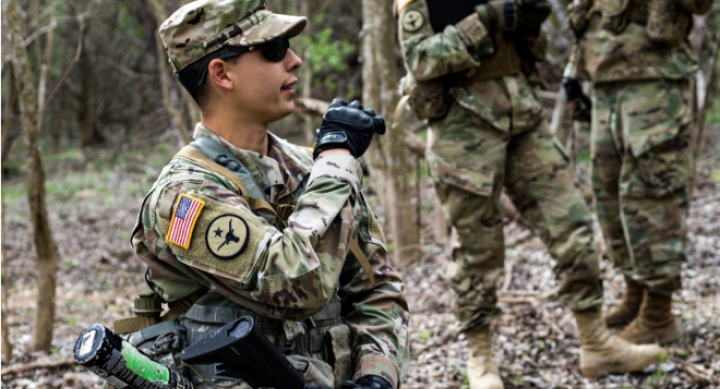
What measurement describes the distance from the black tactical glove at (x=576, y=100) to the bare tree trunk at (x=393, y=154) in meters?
2.02

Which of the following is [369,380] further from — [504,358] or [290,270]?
[504,358]

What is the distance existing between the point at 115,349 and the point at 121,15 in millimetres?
18219

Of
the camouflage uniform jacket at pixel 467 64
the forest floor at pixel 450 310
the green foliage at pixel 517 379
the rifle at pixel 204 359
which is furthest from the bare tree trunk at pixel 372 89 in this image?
the rifle at pixel 204 359

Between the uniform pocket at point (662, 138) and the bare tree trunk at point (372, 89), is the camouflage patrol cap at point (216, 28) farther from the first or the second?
the bare tree trunk at point (372, 89)

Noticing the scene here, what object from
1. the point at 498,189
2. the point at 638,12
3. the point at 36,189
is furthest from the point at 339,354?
the point at 36,189

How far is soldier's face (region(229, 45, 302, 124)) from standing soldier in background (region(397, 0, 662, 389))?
156 cm

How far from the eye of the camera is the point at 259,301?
1781 mm

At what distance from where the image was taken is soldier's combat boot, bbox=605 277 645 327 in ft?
13.5

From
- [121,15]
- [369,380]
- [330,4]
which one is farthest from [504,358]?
[121,15]

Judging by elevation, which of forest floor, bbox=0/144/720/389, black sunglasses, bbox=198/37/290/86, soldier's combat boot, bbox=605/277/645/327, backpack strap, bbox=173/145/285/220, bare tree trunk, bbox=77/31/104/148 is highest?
black sunglasses, bbox=198/37/290/86

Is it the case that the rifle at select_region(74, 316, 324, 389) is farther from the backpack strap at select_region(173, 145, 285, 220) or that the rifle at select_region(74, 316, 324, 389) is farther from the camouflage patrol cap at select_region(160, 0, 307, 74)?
the camouflage patrol cap at select_region(160, 0, 307, 74)

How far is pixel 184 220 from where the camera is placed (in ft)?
5.76

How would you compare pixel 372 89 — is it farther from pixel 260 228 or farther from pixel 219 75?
pixel 260 228

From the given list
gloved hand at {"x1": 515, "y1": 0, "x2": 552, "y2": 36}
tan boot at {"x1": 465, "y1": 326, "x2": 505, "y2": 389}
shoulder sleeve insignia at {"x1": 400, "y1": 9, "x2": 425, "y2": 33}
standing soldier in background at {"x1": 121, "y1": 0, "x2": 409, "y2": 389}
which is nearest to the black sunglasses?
standing soldier in background at {"x1": 121, "y1": 0, "x2": 409, "y2": 389}
